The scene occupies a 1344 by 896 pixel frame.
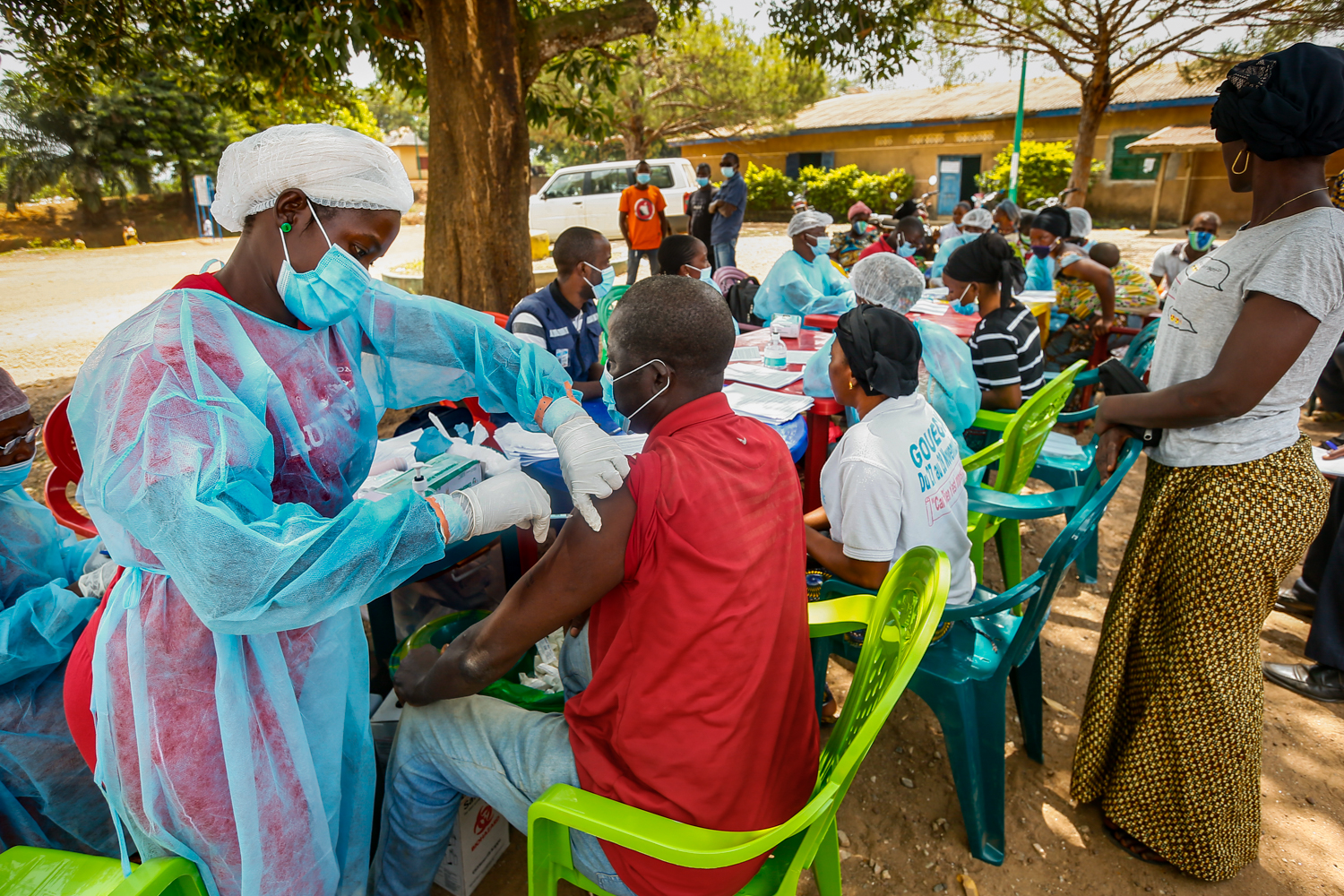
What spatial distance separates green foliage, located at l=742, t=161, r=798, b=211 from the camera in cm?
2202

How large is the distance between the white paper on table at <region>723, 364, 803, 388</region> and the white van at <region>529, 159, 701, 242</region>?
11481 millimetres

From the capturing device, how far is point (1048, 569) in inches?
80.0

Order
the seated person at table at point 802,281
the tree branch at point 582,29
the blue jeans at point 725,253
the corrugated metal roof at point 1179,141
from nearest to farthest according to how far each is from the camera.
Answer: the tree branch at point 582,29
the seated person at table at point 802,281
the blue jeans at point 725,253
the corrugated metal roof at point 1179,141

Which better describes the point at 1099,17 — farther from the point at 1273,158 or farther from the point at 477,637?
the point at 477,637

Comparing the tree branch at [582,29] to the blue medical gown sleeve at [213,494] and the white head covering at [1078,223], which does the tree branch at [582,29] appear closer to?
the white head covering at [1078,223]

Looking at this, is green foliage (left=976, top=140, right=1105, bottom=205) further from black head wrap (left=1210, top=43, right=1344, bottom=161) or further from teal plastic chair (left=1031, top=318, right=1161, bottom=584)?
black head wrap (left=1210, top=43, right=1344, bottom=161)

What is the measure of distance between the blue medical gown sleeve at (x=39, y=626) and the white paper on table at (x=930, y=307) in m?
4.99

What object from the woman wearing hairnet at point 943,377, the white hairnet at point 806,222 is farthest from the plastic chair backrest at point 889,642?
the white hairnet at point 806,222

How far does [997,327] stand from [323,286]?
321cm

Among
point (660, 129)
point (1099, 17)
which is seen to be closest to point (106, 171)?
point (660, 129)

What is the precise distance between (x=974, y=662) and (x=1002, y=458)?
1061mm

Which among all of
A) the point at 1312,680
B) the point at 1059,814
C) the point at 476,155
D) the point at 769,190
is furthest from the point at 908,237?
the point at 769,190

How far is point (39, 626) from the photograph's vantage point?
167 cm

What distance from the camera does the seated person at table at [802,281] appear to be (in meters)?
5.49
